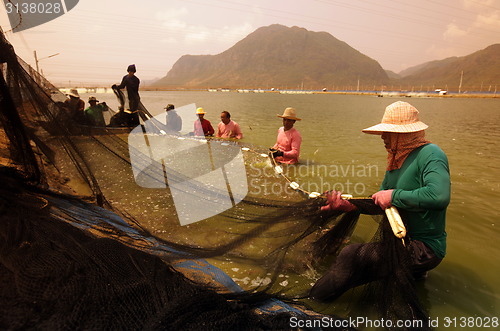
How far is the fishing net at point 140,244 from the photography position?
6.09 feet

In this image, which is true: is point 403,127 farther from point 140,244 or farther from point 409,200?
point 140,244

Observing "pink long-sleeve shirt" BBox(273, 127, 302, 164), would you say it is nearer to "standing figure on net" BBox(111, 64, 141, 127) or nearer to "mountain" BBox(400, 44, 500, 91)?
A: "standing figure on net" BBox(111, 64, 141, 127)

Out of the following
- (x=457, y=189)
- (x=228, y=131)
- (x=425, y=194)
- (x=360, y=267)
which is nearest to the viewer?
(x=425, y=194)

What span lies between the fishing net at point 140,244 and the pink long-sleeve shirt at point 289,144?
2.11 meters

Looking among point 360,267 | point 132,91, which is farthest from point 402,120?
point 132,91

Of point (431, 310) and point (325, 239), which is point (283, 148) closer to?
point (325, 239)

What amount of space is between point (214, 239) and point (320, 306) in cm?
181

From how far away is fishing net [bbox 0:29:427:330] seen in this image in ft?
6.09

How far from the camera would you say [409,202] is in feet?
8.07

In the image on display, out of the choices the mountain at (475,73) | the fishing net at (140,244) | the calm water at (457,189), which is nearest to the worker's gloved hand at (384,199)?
the fishing net at (140,244)

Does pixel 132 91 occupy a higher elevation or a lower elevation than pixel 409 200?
higher

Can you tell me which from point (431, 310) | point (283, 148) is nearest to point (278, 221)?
point (431, 310)

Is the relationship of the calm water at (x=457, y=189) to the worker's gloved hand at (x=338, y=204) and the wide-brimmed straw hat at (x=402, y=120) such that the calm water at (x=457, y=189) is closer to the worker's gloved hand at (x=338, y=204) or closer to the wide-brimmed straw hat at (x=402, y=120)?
the worker's gloved hand at (x=338, y=204)

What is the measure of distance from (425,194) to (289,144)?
5693 mm
